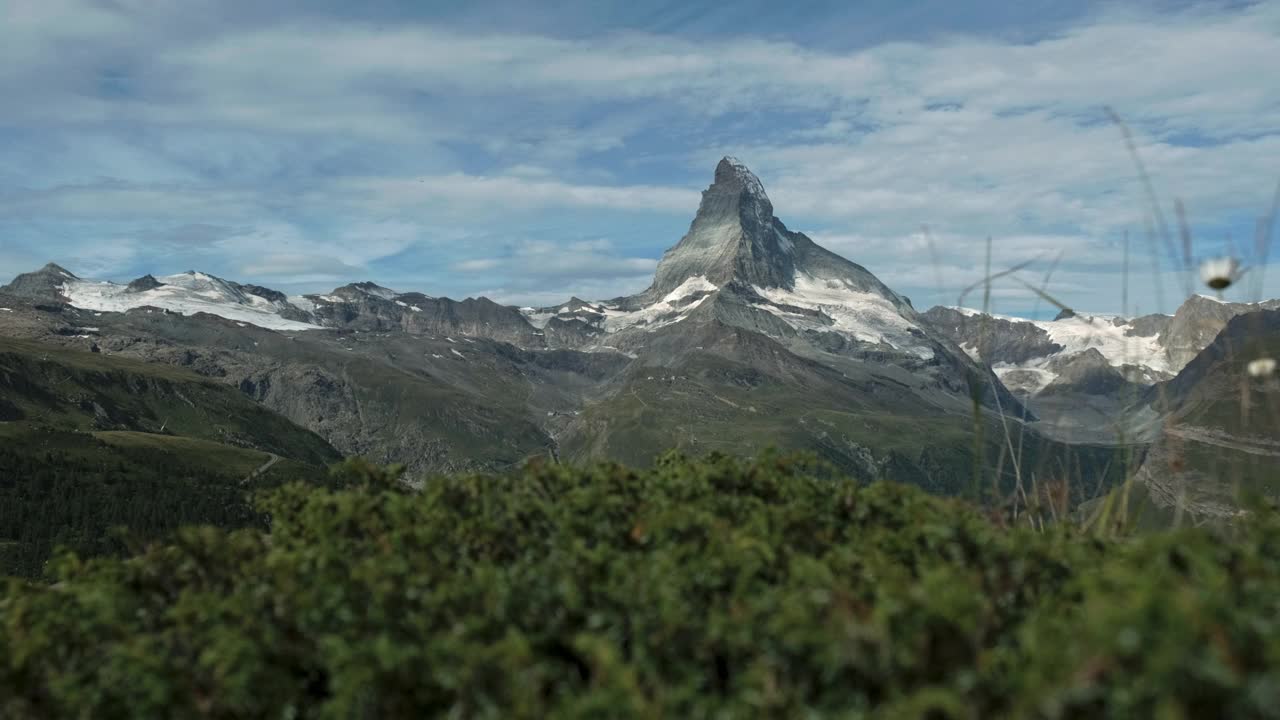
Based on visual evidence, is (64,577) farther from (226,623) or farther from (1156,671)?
(1156,671)

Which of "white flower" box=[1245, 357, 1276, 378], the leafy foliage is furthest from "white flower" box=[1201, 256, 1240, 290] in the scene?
the leafy foliage

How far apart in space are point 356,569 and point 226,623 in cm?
193

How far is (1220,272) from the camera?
1213cm

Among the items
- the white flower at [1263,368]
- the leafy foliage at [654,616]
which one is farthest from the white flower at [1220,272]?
the leafy foliage at [654,616]

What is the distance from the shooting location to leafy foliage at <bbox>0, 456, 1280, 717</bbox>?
953 cm

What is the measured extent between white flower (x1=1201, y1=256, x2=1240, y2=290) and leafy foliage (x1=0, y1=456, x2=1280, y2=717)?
126 inches

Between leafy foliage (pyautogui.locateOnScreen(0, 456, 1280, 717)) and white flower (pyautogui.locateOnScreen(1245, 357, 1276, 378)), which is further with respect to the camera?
white flower (pyautogui.locateOnScreen(1245, 357, 1276, 378))

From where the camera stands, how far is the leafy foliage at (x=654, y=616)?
953 cm

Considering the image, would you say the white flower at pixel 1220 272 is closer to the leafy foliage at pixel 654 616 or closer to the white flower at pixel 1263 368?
the white flower at pixel 1263 368

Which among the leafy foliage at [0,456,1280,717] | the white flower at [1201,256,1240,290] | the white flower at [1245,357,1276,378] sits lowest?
the leafy foliage at [0,456,1280,717]

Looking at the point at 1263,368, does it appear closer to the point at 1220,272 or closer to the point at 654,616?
the point at 1220,272

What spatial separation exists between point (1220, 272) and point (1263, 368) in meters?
2.17

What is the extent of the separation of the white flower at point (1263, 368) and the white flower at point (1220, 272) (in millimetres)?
1526

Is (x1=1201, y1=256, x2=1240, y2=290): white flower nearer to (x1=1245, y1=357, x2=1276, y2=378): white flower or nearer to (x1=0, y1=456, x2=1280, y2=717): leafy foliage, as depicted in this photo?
(x1=1245, y1=357, x2=1276, y2=378): white flower
